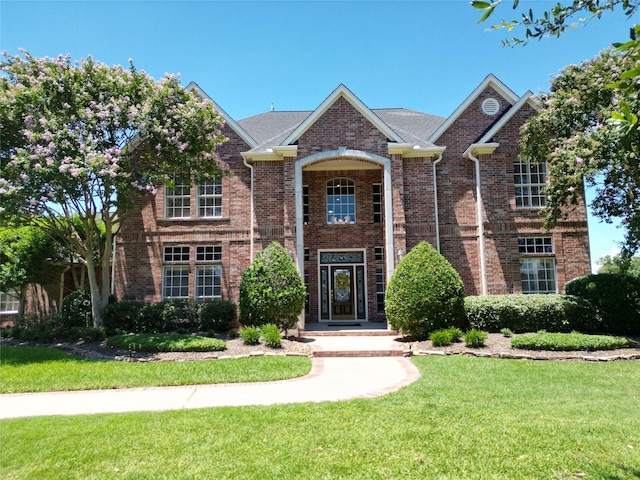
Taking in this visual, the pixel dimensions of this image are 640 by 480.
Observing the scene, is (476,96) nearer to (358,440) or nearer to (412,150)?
(412,150)

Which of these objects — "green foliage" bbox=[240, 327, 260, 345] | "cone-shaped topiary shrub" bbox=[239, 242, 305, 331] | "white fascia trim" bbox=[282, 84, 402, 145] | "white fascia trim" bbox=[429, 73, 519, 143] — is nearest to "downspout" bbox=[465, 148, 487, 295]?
"white fascia trim" bbox=[429, 73, 519, 143]

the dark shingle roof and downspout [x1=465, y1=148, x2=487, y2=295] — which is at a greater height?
the dark shingle roof

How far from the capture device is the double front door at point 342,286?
17.0 m

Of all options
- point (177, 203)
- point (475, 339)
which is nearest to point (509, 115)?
point (475, 339)

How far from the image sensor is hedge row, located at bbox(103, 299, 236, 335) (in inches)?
551

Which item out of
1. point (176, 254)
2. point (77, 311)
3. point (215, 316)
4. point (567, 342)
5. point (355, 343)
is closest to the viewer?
point (567, 342)

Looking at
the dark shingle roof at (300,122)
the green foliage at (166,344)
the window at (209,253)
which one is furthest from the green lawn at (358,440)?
the dark shingle roof at (300,122)

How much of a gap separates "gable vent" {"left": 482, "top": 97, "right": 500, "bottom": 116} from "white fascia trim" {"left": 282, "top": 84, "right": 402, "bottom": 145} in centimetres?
442

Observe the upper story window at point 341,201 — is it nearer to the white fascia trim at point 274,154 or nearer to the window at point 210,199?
the white fascia trim at point 274,154

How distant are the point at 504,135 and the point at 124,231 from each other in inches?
593

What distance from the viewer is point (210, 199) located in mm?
16453

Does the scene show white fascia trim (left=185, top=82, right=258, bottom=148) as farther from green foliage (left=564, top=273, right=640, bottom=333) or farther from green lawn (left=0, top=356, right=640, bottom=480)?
green foliage (left=564, top=273, right=640, bottom=333)

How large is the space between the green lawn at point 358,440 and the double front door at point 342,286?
10.2 meters

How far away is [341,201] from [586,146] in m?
8.79
